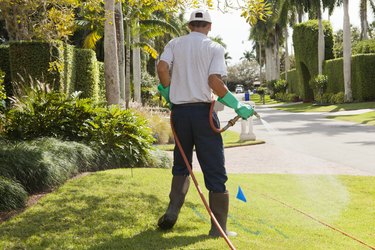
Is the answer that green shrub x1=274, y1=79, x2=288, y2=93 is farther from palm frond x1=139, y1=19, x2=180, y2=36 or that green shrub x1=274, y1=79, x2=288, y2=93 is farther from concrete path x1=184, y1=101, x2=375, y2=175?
concrete path x1=184, y1=101, x2=375, y2=175

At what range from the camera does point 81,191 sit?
20.0 feet

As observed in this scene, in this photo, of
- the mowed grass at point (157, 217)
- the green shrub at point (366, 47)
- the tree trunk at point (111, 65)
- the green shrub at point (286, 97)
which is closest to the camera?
the mowed grass at point (157, 217)

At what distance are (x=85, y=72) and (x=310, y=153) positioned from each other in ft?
31.1

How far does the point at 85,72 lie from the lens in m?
18.8

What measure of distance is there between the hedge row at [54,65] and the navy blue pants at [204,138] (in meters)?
9.73

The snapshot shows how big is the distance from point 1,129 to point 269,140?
988 cm

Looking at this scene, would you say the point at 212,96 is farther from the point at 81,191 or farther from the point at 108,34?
the point at 108,34

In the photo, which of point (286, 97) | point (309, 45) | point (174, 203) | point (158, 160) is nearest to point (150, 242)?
point (174, 203)

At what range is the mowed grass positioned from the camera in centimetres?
436

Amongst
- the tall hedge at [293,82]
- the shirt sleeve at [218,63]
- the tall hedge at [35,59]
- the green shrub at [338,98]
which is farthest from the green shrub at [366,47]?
the shirt sleeve at [218,63]

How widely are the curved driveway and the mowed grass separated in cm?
165

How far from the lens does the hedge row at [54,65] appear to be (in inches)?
611

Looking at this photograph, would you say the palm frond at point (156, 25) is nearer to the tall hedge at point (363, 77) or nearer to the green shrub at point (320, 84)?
the tall hedge at point (363, 77)

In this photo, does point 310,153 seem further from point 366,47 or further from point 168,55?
point 366,47
